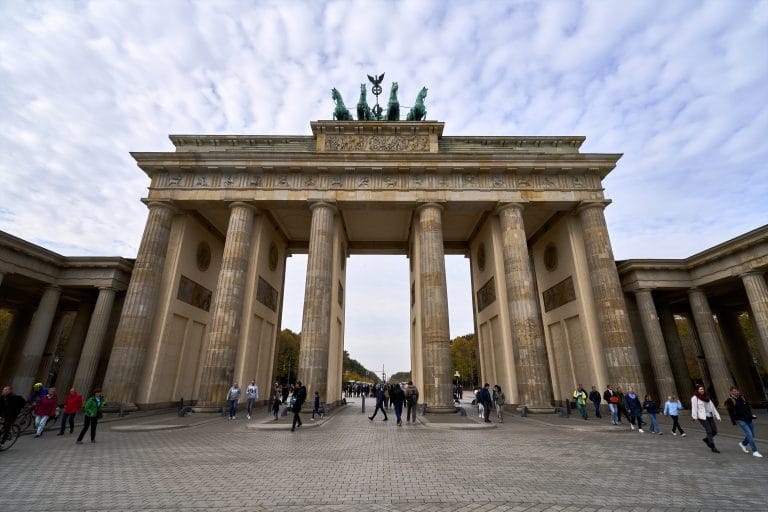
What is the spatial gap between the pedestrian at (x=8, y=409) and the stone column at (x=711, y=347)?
2989 centimetres

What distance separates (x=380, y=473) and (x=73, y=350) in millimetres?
25802

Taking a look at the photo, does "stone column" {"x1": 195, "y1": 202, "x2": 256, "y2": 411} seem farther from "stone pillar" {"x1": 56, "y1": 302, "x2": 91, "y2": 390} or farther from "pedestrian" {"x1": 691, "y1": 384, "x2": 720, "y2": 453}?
"pedestrian" {"x1": 691, "y1": 384, "x2": 720, "y2": 453}

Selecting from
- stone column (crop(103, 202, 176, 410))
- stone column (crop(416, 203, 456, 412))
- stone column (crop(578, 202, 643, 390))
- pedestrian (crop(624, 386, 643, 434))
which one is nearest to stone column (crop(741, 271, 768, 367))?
stone column (crop(578, 202, 643, 390))

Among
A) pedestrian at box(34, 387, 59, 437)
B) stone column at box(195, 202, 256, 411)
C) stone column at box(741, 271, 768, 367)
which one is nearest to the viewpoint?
pedestrian at box(34, 387, 59, 437)

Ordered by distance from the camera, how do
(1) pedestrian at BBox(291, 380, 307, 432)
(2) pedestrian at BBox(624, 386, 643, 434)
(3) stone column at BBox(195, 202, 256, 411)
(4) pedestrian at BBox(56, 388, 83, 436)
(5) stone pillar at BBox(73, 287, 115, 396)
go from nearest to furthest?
(4) pedestrian at BBox(56, 388, 83, 436) < (1) pedestrian at BBox(291, 380, 307, 432) < (2) pedestrian at BBox(624, 386, 643, 434) < (3) stone column at BBox(195, 202, 256, 411) < (5) stone pillar at BBox(73, 287, 115, 396)

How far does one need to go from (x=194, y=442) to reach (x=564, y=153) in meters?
23.6

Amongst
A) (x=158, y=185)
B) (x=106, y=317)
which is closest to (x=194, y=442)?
(x=106, y=317)

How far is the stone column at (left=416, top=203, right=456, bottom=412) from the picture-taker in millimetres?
17219

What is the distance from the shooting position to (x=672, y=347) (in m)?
22.8

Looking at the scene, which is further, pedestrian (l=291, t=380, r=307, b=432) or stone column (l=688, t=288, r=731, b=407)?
stone column (l=688, t=288, r=731, b=407)

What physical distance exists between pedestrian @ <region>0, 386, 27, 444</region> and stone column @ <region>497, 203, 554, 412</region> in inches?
744

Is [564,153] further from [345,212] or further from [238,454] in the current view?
[238,454]

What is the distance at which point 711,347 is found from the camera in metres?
20.2

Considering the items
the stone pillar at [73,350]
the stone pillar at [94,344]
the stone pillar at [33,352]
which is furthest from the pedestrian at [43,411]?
the stone pillar at [73,350]
